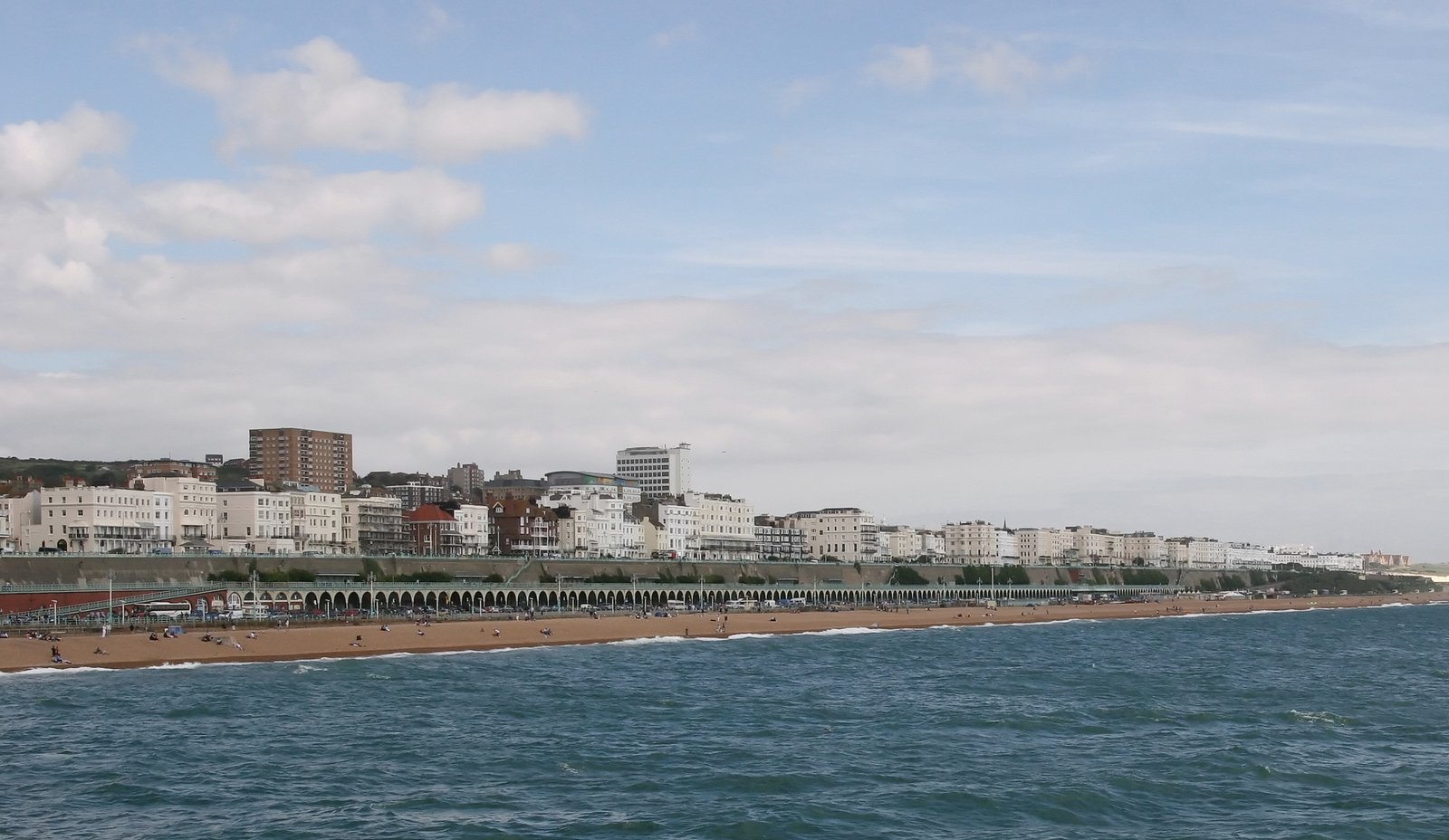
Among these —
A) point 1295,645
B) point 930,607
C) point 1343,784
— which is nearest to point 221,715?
point 1343,784

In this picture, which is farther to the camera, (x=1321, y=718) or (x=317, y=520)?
(x=317, y=520)

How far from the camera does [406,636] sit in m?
80.4

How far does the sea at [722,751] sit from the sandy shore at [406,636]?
264 cm

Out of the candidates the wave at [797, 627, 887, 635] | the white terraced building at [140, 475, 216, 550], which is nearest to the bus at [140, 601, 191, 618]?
the white terraced building at [140, 475, 216, 550]

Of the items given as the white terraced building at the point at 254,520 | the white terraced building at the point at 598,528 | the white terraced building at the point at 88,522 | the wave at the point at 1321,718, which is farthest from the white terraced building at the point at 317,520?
the wave at the point at 1321,718

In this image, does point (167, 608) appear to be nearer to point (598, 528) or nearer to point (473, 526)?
point (473, 526)

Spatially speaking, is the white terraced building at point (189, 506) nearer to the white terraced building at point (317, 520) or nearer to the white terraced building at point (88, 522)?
the white terraced building at point (88, 522)

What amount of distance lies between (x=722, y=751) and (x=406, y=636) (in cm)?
4401

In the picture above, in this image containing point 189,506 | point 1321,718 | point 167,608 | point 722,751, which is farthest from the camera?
point 189,506

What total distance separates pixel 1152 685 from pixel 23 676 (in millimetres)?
46285

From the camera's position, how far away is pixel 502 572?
129250 millimetres

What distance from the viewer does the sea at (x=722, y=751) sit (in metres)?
30.7

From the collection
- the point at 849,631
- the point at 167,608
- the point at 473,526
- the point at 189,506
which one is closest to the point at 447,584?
the point at 167,608

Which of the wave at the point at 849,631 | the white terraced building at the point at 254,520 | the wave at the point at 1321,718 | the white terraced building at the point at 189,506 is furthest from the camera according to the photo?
the white terraced building at the point at 254,520
